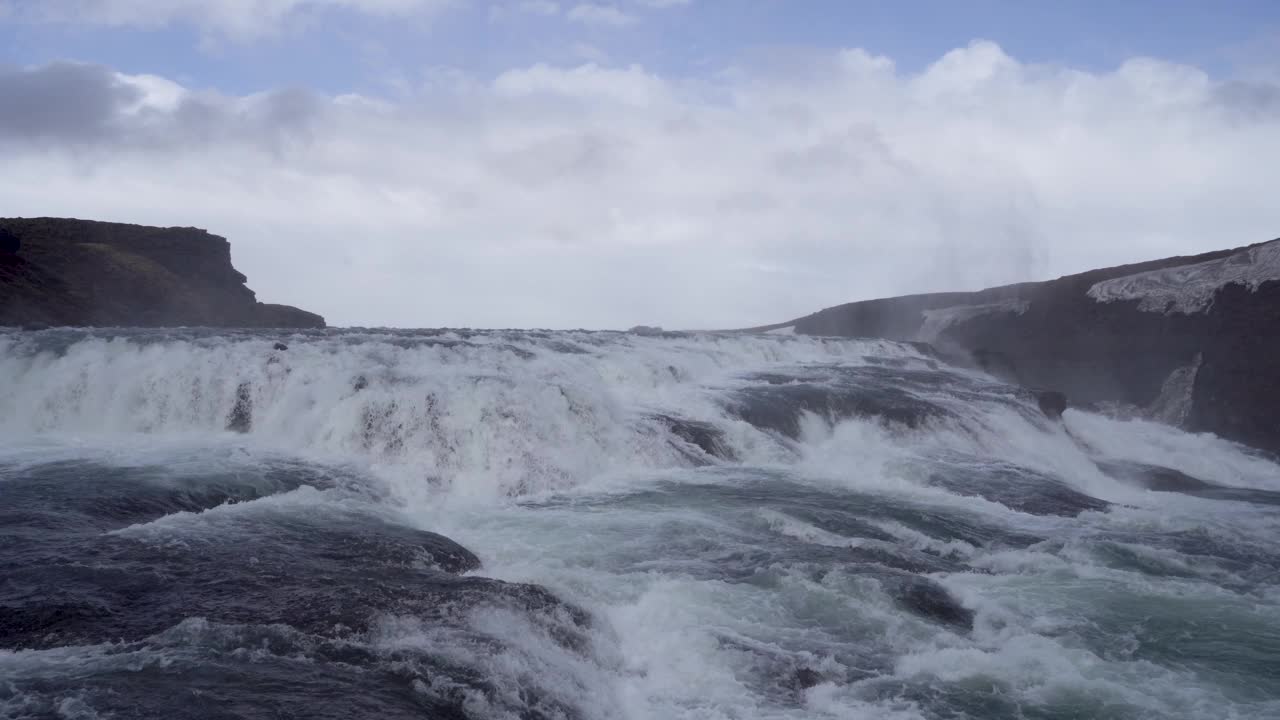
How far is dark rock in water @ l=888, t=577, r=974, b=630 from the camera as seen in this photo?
8320 millimetres

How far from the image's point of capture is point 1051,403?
79.4 ft

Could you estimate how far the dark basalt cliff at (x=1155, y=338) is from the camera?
27.8m

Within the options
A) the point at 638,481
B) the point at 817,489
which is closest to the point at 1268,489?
the point at 817,489

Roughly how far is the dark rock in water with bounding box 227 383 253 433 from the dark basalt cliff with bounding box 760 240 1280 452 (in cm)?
2820

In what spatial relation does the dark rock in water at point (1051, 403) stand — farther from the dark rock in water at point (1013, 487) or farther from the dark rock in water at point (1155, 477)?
the dark rock in water at point (1013, 487)

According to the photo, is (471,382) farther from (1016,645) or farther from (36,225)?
(36,225)

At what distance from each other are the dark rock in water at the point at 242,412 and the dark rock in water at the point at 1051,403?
20.3 meters

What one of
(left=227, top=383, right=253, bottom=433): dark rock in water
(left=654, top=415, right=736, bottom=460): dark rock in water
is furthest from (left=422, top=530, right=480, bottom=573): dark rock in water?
(left=654, top=415, right=736, bottom=460): dark rock in water

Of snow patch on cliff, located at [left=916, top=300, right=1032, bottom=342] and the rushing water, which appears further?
snow patch on cliff, located at [left=916, top=300, right=1032, bottom=342]

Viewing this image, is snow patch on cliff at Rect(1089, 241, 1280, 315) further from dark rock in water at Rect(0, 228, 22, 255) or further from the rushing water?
dark rock in water at Rect(0, 228, 22, 255)

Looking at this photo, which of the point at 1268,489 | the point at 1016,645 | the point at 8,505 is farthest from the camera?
the point at 1268,489

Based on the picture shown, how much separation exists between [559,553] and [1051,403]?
1926cm

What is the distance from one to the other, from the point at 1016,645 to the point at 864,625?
1.35m

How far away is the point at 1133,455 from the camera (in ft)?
81.2
